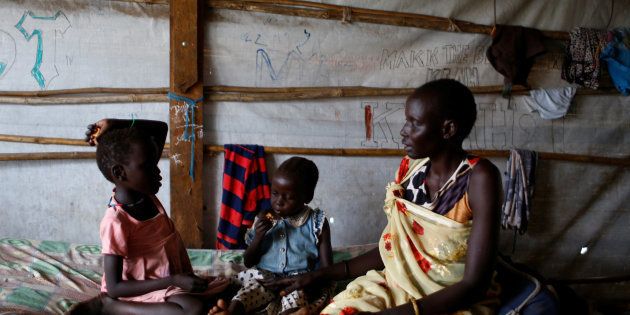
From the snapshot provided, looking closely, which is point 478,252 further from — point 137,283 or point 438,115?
point 137,283

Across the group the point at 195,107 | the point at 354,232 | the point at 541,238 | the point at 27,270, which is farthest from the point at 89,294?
the point at 541,238

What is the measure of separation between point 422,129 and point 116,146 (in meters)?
1.07

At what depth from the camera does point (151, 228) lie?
2.00 meters

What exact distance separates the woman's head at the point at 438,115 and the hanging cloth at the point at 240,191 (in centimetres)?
172

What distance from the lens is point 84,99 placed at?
3131mm

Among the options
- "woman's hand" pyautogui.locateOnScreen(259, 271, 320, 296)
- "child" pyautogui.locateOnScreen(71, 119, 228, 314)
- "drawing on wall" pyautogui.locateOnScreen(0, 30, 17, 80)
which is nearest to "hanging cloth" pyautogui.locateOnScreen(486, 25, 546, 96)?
"woman's hand" pyautogui.locateOnScreen(259, 271, 320, 296)

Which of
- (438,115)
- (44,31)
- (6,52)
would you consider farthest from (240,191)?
(438,115)

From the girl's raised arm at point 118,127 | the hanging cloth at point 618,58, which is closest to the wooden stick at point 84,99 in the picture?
the girl's raised arm at point 118,127

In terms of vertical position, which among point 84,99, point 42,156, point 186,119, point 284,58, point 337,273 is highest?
point 284,58

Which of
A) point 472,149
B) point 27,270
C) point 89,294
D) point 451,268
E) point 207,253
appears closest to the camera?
point 451,268

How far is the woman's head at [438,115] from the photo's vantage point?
5.10ft

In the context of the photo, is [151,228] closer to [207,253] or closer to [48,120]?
[207,253]

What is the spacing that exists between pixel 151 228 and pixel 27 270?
1032 millimetres

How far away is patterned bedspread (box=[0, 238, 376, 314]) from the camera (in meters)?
2.25
